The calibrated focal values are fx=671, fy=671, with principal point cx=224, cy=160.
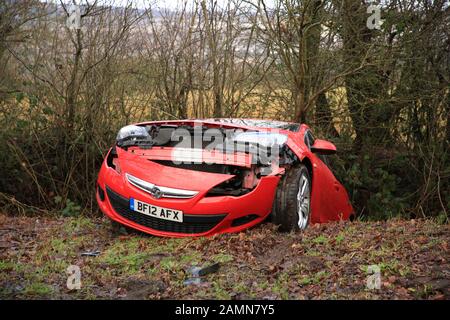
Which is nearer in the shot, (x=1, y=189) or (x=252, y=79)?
(x=1, y=189)

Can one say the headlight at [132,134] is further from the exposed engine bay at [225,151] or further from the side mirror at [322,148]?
the side mirror at [322,148]

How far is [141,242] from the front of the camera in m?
6.78

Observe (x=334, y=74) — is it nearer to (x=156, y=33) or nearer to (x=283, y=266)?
(x=156, y=33)

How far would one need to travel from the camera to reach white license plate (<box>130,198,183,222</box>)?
22.1 feet

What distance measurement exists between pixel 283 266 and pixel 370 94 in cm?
804

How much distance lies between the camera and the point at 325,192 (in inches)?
336

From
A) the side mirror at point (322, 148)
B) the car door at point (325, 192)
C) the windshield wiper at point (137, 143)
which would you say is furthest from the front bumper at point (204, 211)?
the side mirror at point (322, 148)

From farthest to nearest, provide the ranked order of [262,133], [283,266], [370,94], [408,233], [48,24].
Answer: [370,94], [48,24], [262,133], [408,233], [283,266]

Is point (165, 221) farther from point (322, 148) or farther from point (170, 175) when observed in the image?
point (322, 148)

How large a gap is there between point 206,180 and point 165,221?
0.60 m

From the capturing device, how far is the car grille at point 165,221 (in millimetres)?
6711

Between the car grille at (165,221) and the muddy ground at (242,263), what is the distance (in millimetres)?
149

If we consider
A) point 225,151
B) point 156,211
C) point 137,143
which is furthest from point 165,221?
point 137,143

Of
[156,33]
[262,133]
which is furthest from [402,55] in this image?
[262,133]
